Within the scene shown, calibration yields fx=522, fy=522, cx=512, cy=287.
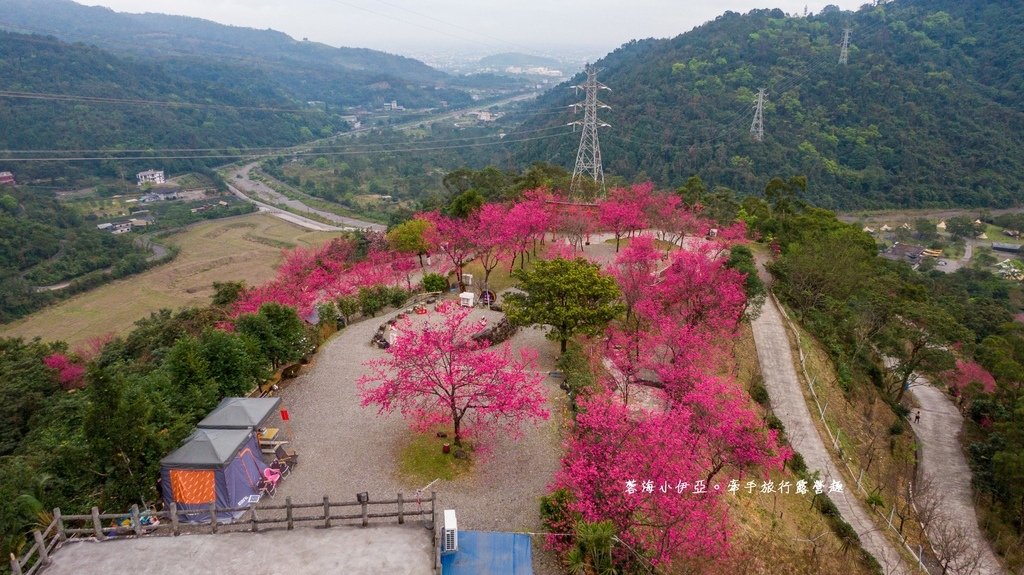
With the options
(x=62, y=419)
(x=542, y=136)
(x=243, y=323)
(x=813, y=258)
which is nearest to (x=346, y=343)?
(x=243, y=323)

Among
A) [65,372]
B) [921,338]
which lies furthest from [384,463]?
[921,338]

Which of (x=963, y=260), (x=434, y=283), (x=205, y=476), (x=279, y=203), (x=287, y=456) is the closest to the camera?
(x=205, y=476)

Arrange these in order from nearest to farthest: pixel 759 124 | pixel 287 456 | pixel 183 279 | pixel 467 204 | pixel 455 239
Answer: pixel 287 456 → pixel 455 239 → pixel 467 204 → pixel 183 279 → pixel 759 124

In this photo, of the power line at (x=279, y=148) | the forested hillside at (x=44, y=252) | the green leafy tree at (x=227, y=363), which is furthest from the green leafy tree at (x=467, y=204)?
the power line at (x=279, y=148)

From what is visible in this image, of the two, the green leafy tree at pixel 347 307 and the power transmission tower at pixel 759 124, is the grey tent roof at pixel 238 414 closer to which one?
the green leafy tree at pixel 347 307

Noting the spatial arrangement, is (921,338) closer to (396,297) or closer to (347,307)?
(396,297)

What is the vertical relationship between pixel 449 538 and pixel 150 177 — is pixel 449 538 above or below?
above
